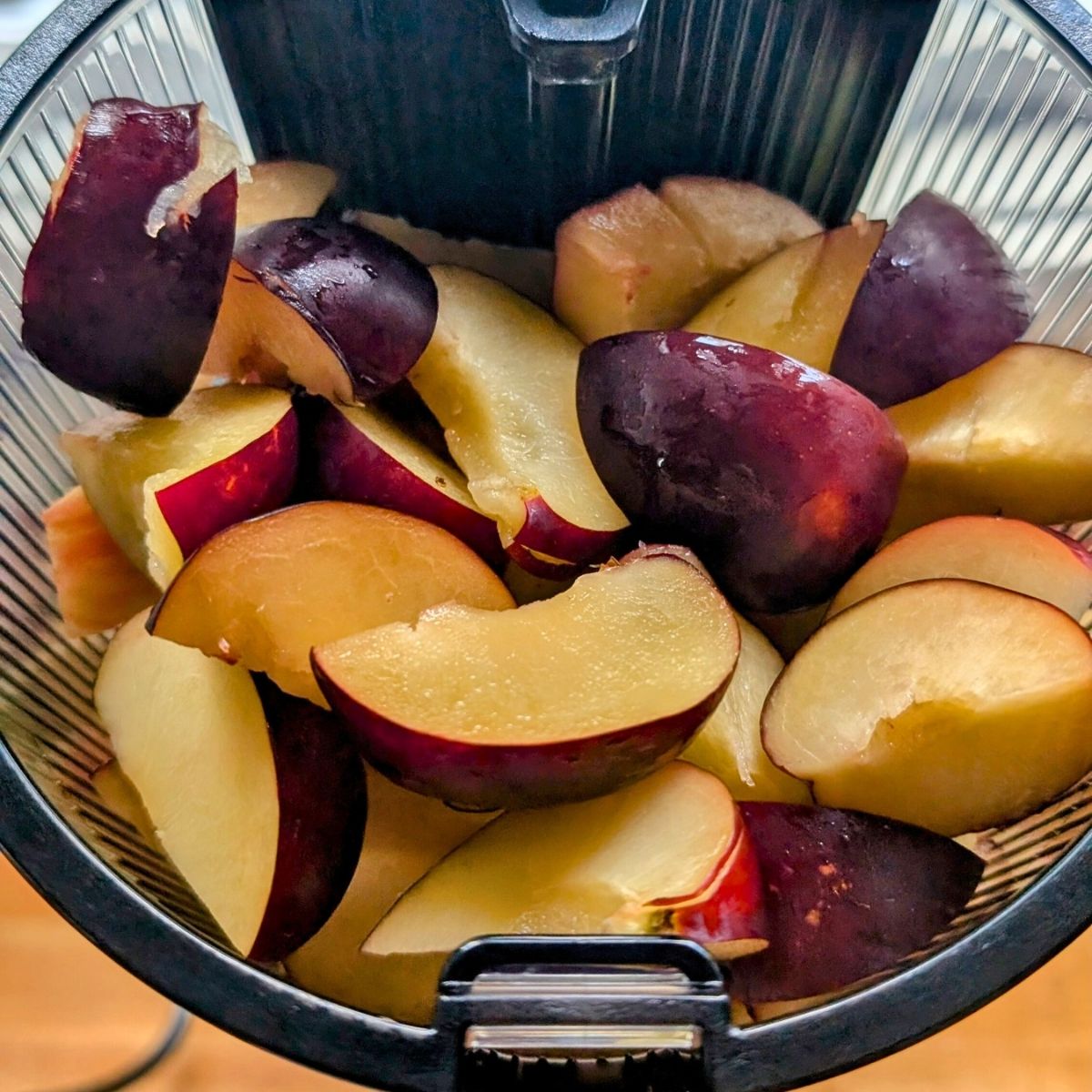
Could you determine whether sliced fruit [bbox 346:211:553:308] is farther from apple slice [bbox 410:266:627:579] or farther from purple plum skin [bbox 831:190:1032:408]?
purple plum skin [bbox 831:190:1032:408]

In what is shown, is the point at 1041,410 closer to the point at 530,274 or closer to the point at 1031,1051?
the point at 530,274

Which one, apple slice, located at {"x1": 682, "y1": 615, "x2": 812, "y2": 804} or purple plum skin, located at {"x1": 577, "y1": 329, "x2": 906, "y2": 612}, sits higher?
purple plum skin, located at {"x1": 577, "y1": 329, "x2": 906, "y2": 612}

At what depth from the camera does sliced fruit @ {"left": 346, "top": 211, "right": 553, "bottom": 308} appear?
57 centimetres

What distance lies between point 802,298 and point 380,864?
0.33 metres

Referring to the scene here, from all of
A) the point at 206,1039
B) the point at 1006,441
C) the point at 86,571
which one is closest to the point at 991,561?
the point at 1006,441

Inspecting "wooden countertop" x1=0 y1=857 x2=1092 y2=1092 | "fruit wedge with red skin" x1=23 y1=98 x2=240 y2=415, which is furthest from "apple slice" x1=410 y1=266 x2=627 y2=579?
"wooden countertop" x1=0 y1=857 x2=1092 y2=1092

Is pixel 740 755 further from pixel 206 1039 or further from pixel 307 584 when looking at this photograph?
pixel 206 1039

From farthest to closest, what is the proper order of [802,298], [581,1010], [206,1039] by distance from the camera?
[206,1039]
[802,298]
[581,1010]

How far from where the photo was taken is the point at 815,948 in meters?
0.38

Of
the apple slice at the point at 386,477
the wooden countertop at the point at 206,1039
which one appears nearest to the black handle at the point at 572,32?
the apple slice at the point at 386,477

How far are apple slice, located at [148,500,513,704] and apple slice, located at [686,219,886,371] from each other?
0.19m

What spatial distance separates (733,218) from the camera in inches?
21.6

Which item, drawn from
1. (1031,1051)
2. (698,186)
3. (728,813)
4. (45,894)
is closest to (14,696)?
(45,894)

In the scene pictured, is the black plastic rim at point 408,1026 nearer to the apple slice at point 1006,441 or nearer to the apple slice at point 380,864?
the apple slice at point 380,864
